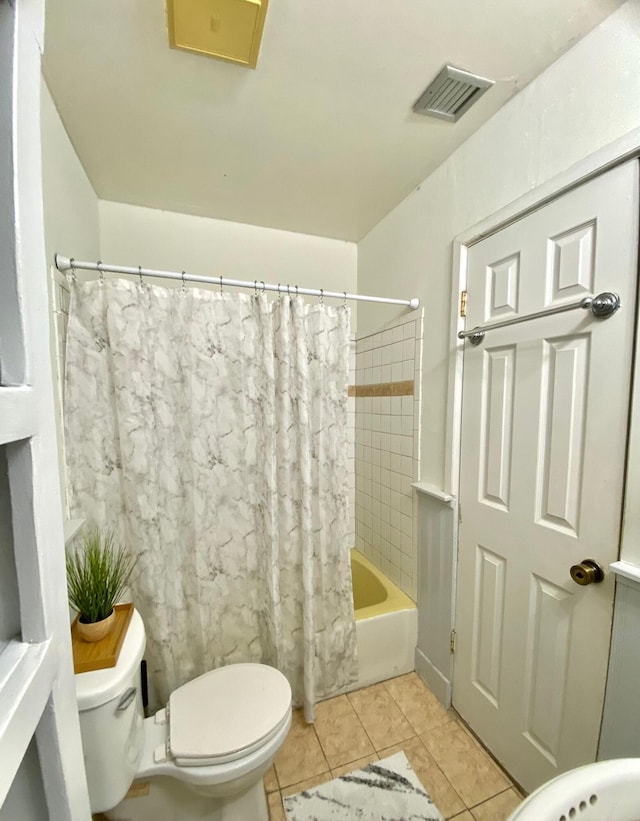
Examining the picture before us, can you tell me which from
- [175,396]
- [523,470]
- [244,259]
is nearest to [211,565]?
[175,396]

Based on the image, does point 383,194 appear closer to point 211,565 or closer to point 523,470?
point 523,470

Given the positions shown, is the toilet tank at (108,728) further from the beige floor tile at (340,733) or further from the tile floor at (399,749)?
the beige floor tile at (340,733)

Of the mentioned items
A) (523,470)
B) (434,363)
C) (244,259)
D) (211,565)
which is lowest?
(211,565)

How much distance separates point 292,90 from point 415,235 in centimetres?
79

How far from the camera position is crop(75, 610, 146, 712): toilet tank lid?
0.80 metres

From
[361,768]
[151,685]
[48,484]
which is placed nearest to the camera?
[48,484]

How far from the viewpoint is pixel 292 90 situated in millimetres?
1097

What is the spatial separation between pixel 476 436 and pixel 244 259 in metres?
1.57

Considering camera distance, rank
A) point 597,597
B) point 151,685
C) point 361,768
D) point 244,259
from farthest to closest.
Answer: point 244,259 < point 151,685 < point 361,768 < point 597,597

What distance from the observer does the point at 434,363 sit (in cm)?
151

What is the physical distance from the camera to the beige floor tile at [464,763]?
1.16m

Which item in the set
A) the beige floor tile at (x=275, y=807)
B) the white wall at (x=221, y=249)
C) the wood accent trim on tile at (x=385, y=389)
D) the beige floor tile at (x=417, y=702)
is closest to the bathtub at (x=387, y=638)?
the beige floor tile at (x=417, y=702)

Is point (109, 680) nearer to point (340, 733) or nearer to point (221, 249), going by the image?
point (340, 733)

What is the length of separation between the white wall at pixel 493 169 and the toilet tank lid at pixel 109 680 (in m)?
1.25
